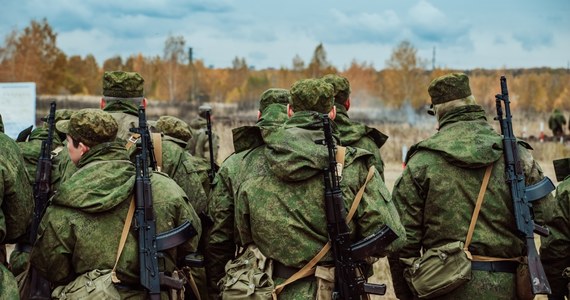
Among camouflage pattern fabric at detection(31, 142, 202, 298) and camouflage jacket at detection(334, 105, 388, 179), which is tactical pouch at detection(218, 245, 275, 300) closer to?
camouflage pattern fabric at detection(31, 142, 202, 298)

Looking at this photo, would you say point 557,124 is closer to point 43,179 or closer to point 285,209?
point 43,179

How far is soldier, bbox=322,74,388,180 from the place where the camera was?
746 centimetres

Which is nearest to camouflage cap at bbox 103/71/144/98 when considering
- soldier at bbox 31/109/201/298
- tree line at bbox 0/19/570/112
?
soldier at bbox 31/109/201/298

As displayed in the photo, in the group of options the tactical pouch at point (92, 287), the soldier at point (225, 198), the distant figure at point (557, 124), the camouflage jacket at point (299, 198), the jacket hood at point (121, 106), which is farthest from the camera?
the distant figure at point (557, 124)


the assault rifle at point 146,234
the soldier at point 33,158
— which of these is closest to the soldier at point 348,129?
the soldier at point 33,158

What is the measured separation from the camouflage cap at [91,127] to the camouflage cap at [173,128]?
208 centimetres

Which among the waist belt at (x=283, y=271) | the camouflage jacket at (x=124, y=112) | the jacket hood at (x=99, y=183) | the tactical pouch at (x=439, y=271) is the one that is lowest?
the tactical pouch at (x=439, y=271)

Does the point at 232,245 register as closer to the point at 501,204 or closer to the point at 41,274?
the point at 41,274

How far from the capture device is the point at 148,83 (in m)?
71.8

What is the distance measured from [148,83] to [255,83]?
472 inches

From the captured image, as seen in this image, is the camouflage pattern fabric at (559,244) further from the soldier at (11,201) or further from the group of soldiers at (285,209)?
the soldier at (11,201)

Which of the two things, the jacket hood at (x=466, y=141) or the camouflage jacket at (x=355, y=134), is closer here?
the jacket hood at (x=466, y=141)

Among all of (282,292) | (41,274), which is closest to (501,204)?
(282,292)

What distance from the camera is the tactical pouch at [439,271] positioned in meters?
5.96
